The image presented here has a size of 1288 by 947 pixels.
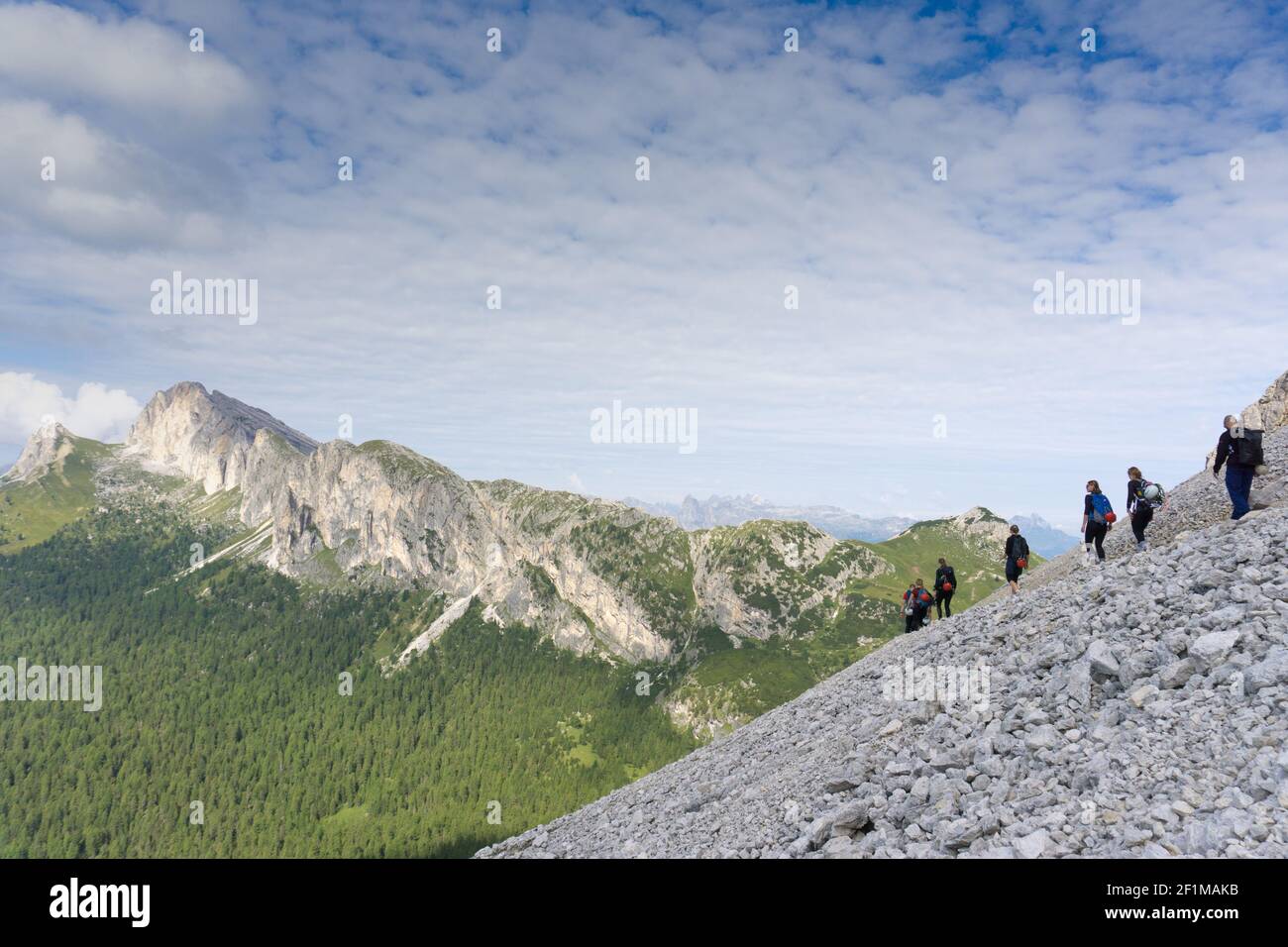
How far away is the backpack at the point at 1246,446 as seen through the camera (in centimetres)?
2116

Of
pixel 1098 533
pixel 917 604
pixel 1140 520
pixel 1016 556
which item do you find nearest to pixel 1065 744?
pixel 1140 520

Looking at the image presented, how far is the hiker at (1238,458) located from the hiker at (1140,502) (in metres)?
2.11

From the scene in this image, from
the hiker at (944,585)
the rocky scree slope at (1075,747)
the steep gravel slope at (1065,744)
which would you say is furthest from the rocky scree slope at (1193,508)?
the rocky scree slope at (1075,747)

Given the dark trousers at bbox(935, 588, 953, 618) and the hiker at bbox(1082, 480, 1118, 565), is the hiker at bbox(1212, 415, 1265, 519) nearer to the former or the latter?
the hiker at bbox(1082, 480, 1118, 565)

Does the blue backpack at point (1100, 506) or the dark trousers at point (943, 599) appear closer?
the blue backpack at point (1100, 506)

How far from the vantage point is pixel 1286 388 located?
51844mm

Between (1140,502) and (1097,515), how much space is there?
1548 millimetres

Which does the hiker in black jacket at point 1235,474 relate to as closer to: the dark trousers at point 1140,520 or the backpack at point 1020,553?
the dark trousers at point 1140,520

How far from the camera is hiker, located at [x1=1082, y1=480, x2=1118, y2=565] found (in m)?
24.7

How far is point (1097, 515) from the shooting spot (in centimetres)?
2538
